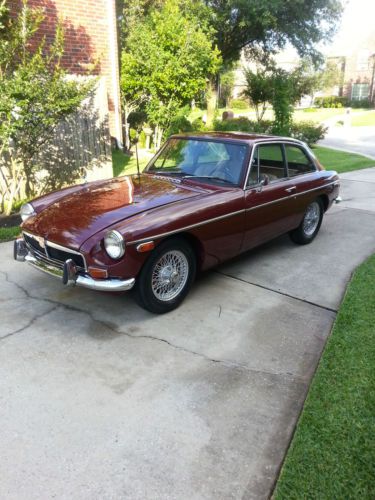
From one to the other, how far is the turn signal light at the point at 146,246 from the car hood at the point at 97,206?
11.9 inches

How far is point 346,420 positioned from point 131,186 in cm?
301

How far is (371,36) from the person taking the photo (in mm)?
55062

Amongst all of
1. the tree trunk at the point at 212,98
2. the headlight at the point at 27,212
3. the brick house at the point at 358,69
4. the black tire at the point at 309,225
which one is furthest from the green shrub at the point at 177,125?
the brick house at the point at 358,69

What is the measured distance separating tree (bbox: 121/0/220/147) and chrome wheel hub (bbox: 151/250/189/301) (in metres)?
8.20

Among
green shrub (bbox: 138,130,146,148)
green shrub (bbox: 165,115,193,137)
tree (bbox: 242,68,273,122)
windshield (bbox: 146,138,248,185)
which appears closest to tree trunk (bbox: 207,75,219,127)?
tree (bbox: 242,68,273,122)

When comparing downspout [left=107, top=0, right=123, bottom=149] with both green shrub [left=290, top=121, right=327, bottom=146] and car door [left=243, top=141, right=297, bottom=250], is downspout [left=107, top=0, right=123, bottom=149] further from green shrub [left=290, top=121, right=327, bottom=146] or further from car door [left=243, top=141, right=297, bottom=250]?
car door [left=243, top=141, right=297, bottom=250]

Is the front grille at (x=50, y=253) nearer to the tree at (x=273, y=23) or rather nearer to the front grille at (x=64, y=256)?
the front grille at (x=64, y=256)

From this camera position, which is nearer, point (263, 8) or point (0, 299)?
point (0, 299)

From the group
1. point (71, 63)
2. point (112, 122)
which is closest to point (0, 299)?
point (71, 63)

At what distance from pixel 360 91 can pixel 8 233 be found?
2283 inches

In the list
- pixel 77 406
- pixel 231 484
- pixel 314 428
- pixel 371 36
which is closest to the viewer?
pixel 231 484

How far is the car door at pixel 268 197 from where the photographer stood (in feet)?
14.7

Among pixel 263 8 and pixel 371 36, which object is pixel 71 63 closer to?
pixel 263 8

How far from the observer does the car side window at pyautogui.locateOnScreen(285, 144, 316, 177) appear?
17.4 ft
